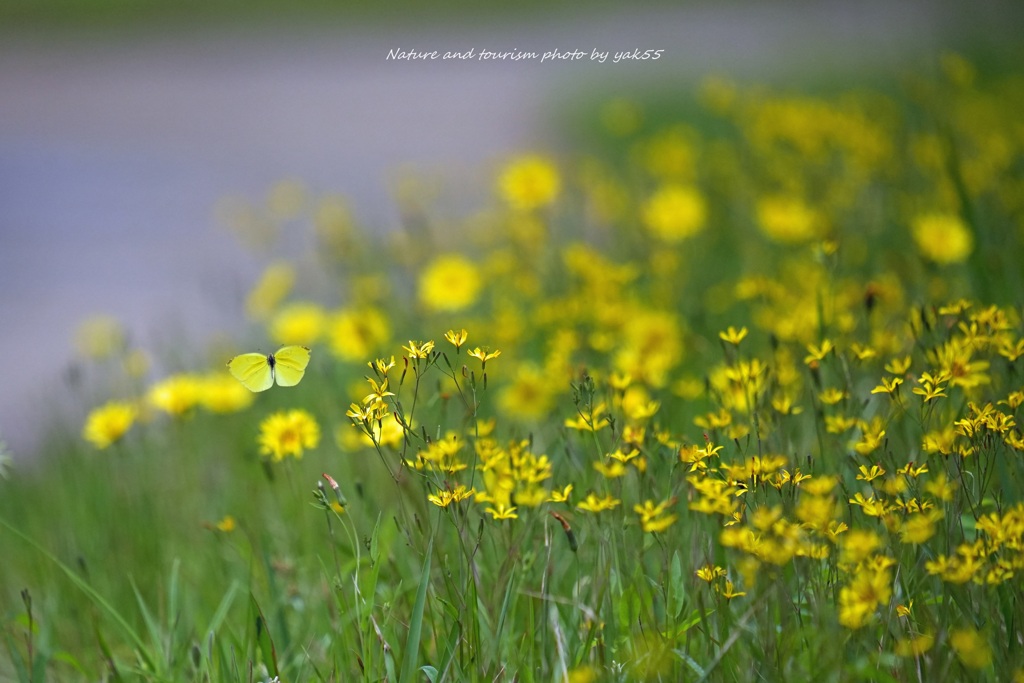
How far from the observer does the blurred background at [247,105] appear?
541 cm

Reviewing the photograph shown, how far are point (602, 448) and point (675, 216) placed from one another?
1564mm

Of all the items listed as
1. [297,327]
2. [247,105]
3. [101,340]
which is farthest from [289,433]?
[247,105]

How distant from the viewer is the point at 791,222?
3281 mm

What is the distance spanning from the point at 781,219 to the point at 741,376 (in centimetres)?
163

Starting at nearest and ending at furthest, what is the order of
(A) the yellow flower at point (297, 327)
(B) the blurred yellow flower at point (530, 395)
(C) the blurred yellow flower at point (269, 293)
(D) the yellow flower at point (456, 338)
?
(D) the yellow flower at point (456, 338) → (B) the blurred yellow flower at point (530, 395) → (A) the yellow flower at point (297, 327) → (C) the blurred yellow flower at point (269, 293)

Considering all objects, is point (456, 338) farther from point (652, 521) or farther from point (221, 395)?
point (221, 395)

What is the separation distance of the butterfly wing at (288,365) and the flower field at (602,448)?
1 centimetres

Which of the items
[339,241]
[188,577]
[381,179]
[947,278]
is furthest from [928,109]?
[381,179]

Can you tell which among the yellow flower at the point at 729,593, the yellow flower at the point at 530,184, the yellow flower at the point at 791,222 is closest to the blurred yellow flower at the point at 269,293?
the yellow flower at the point at 530,184

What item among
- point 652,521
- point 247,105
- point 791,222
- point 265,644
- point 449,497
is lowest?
point 265,644

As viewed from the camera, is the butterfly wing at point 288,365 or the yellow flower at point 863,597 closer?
the yellow flower at point 863,597

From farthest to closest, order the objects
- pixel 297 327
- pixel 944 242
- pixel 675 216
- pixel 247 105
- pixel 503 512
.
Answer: pixel 247 105 → pixel 675 216 → pixel 297 327 → pixel 944 242 → pixel 503 512

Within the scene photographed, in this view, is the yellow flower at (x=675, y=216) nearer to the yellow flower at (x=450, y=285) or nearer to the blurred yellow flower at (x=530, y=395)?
the yellow flower at (x=450, y=285)

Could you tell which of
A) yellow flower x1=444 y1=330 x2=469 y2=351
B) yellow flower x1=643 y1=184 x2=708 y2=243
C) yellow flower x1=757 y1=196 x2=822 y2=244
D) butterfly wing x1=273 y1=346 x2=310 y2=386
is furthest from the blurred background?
yellow flower x1=757 y1=196 x2=822 y2=244
